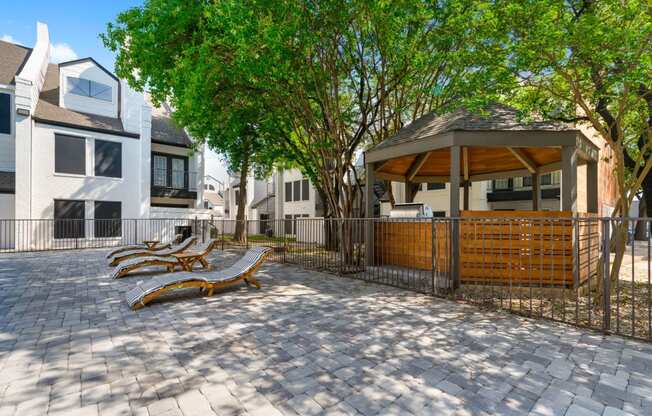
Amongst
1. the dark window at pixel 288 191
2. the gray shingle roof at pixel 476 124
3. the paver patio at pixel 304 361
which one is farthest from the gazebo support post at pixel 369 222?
the dark window at pixel 288 191

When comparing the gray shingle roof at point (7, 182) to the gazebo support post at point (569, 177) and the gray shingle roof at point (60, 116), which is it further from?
the gazebo support post at point (569, 177)

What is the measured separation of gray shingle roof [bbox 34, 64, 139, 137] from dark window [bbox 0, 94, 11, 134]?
1188mm

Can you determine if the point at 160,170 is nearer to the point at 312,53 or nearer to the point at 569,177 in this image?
the point at 312,53

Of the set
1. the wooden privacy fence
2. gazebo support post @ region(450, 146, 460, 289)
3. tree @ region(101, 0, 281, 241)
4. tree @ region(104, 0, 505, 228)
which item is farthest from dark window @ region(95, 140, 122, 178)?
gazebo support post @ region(450, 146, 460, 289)

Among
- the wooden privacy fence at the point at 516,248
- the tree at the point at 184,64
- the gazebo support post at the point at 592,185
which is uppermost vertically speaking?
the tree at the point at 184,64

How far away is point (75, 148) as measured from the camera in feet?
59.6

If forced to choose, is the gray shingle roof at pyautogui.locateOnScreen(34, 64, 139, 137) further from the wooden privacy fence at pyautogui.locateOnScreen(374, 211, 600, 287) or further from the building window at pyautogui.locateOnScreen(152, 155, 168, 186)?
the wooden privacy fence at pyautogui.locateOnScreen(374, 211, 600, 287)

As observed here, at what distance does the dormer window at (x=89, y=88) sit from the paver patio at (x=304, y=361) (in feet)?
60.1

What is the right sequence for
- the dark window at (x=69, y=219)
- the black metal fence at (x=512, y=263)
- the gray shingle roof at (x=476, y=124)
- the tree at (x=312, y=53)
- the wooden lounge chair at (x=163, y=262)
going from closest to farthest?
1. the black metal fence at (x=512, y=263)
2. the gray shingle roof at (x=476, y=124)
3. the tree at (x=312, y=53)
4. the wooden lounge chair at (x=163, y=262)
5. the dark window at (x=69, y=219)

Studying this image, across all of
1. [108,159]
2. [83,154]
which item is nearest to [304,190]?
[108,159]

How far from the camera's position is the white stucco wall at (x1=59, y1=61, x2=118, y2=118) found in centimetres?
1909

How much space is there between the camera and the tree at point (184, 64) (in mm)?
8609

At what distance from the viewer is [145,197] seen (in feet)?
67.4

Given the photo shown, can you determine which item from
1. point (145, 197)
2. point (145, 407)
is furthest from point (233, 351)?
point (145, 197)
